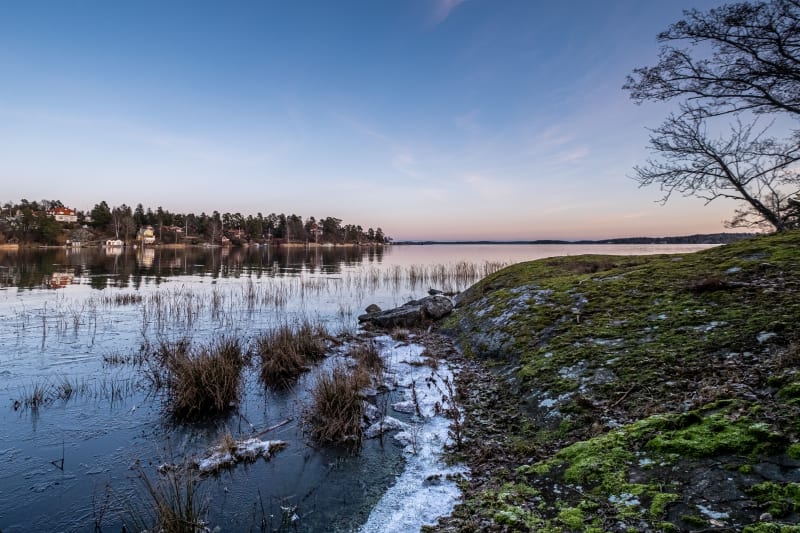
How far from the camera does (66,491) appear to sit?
16.3 feet

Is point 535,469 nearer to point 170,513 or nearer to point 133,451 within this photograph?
point 170,513

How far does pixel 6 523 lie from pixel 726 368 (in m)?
8.91

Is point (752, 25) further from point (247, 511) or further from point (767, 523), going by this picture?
point (247, 511)

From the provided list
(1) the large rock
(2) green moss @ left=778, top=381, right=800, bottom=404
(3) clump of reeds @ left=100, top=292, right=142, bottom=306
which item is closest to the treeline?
(3) clump of reeds @ left=100, top=292, right=142, bottom=306

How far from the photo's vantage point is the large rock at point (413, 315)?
1579cm

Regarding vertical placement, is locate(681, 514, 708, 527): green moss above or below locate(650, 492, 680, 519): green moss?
above

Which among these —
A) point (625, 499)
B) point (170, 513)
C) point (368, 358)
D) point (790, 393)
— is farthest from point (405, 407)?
point (790, 393)

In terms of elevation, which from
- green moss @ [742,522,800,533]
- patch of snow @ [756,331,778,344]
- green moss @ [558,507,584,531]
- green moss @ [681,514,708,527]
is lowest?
green moss @ [558,507,584,531]

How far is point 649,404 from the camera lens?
16.1ft

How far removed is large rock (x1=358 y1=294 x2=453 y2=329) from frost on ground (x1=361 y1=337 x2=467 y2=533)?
7058 millimetres

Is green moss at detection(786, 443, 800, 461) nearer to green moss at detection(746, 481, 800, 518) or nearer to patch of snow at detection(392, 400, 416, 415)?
green moss at detection(746, 481, 800, 518)

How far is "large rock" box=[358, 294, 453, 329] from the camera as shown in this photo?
15.8m

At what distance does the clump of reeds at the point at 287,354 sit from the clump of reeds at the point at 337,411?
256 cm

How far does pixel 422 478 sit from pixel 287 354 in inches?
246
